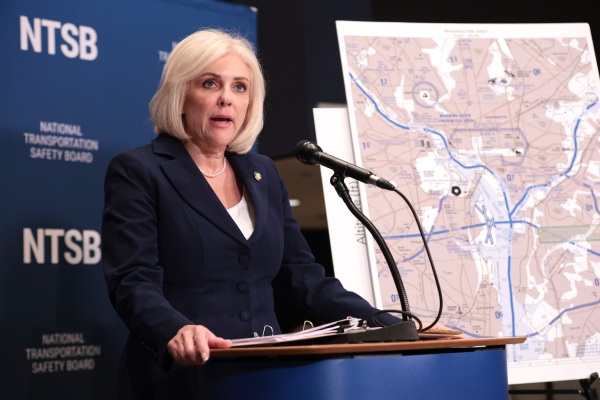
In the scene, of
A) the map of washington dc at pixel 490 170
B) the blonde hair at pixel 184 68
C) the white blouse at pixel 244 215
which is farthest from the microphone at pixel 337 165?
the map of washington dc at pixel 490 170

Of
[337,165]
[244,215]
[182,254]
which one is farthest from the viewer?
[244,215]

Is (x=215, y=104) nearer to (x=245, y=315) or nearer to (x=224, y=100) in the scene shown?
(x=224, y=100)

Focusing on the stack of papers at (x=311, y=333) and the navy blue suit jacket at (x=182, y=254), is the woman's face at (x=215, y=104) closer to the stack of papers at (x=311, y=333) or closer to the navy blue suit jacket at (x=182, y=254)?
the navy blue suit jacket at (x=182, y=254)

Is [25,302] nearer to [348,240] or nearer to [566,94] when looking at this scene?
[348,240]

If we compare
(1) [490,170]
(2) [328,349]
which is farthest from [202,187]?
(1) [490,170]

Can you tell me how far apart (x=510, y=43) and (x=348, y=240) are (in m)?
1.05

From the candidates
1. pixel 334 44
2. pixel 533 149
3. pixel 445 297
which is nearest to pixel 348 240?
pixel 445 297

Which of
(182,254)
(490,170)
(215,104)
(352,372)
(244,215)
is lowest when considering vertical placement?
(352,372)

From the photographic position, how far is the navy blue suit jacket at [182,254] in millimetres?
2148

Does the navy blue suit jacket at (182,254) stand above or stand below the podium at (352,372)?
above

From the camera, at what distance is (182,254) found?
88.5 inches

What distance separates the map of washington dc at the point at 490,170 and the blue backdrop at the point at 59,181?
88cm

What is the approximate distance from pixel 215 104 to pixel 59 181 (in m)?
0.77

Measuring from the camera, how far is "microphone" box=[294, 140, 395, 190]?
192 centimetres
